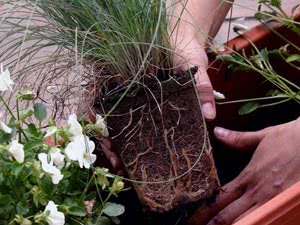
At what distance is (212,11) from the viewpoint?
0.96 m

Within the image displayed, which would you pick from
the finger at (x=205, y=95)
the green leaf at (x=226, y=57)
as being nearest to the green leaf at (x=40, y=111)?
the finger at (x=205, y=95)

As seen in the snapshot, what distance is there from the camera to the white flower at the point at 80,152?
0.67 meters

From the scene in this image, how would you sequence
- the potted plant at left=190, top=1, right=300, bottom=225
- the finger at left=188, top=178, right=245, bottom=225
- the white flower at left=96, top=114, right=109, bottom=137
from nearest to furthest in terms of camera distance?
1. the white flower at left=96, top=114, right=109, bottom=137
2. the finger at left=188, top=178, right=245, bottom=225
3. the potted plant at left=190, top=1, right=300, bottom=225

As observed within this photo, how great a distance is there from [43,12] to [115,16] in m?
0.10

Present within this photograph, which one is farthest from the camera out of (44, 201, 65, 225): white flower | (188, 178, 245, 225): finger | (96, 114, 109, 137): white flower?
(188, 178, 245, 225): finger

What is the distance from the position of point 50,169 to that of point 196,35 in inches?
13.7

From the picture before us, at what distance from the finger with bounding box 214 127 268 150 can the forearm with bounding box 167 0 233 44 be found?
0.46ft

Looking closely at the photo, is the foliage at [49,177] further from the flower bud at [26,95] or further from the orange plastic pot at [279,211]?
the orange plastic pot at [279,211]

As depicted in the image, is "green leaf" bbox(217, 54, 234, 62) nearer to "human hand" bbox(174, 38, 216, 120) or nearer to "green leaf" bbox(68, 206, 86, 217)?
"human hand" bbox(174, 38, 216, 120)

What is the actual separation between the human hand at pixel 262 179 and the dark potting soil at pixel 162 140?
0.22 ft

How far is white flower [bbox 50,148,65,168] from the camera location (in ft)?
2.17

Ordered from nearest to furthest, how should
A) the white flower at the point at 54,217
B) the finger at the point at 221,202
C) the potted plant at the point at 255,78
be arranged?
the white flower at the point at 54,217, the finger at the point at 221,202, the potted plant at the point at 255,78

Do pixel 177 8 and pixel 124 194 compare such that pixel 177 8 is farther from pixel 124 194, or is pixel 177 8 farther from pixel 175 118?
pixel 124 194

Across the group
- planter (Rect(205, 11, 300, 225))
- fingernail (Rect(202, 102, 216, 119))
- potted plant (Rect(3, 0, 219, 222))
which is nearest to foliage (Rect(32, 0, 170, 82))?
potted plant (Rect(3, 0, 219, 222))
